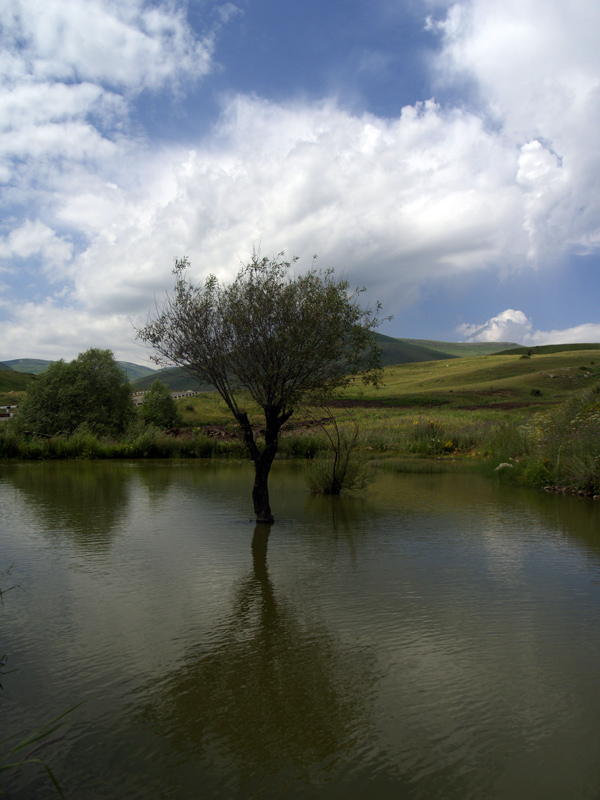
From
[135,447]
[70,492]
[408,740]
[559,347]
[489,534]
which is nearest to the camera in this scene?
[408,740]

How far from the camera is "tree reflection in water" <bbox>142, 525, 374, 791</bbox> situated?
3725mm

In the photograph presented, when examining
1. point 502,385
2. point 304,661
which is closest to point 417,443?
point 304,661

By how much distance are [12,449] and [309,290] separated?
20064 millimetres

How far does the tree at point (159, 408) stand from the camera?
37312 millimetres

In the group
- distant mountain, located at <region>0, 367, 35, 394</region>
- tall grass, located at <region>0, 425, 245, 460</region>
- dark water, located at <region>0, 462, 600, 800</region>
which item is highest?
distant mountain, located at <region>0, 367, 35, 394</region>

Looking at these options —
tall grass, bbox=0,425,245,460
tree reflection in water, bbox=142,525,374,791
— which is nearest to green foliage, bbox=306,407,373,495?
tall grass, bbox=0,425,245,460

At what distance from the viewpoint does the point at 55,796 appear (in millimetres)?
3318

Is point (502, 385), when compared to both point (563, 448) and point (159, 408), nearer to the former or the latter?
point (159, 408)

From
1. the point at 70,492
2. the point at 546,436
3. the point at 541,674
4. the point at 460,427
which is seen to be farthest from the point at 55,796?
the point at 460,427

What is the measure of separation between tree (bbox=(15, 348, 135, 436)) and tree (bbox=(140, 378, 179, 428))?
7.15 ft

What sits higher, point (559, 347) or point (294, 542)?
point (559, 347)

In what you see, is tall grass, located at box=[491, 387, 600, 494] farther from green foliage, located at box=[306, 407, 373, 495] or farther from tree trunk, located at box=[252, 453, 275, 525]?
tree trunk, located at box=[252, 453, 275, 525]

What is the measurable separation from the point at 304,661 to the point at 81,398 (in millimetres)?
30538

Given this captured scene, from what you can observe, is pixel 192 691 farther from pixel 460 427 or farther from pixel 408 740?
pixel 460 427
